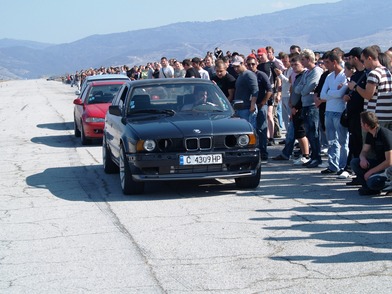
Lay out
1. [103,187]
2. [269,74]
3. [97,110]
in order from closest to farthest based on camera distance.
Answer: [103,187]
[269,74]
[97,110]

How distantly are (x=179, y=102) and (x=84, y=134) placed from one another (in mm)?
6515

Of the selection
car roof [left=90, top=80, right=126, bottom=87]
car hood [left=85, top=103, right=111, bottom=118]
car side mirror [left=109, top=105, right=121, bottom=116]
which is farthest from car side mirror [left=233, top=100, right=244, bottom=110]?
car roof [left=90, top=80, right=126, bottom=87]

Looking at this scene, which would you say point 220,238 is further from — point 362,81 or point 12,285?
point 362,81

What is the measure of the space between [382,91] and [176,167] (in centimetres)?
288

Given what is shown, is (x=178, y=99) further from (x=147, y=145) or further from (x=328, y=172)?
(x=328, y=172)

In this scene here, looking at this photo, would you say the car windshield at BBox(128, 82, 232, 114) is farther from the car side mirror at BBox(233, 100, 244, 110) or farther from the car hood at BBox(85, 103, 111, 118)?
the car hood at BBox(85, 103, 111, 118)

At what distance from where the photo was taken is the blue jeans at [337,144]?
10.9 metres

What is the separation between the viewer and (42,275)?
6113 millimetres

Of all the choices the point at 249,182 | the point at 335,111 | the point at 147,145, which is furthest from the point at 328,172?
the point at 147,145

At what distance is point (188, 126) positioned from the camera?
9.56 meters

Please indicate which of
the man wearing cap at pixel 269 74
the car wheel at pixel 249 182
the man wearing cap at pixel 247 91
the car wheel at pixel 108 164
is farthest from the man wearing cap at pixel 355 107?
the man wearing cap at pixel 269 74

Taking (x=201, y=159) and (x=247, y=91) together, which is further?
(x=247, y=91)

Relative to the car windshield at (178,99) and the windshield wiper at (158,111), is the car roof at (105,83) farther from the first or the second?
the windshield wiper at (158,111)

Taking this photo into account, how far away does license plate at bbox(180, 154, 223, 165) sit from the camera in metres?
9.26
